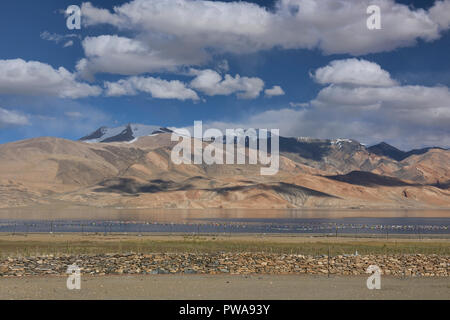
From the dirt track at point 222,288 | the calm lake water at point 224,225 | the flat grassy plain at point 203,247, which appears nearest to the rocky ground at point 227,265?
the dirt track at point 222,288

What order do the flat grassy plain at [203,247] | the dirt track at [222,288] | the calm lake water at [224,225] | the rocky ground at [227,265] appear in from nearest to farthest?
the dirt track at [222,288]
the rocky ground at [227,265]
the flat grassy plain at [203,247]
the calm lake water at [224,225]

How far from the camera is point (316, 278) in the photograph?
3259 centimetres

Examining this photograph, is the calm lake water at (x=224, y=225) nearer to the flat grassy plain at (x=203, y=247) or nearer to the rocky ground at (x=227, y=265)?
the flat grassy plain at (x=203, y=247)

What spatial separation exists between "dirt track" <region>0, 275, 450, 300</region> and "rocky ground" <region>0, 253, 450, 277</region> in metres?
2.03

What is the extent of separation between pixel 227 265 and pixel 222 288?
28.4 feet

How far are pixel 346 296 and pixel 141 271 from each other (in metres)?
14.0

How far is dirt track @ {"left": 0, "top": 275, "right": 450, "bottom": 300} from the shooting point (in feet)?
85.4

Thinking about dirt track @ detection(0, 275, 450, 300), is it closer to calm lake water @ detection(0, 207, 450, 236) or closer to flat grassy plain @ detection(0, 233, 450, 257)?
flat grassy plain @ detection(0, 233, 450, 257)

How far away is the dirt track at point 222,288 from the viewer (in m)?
26.0

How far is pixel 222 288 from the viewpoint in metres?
28.6

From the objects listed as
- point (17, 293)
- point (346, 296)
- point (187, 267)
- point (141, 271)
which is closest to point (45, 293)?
point (17, 293)

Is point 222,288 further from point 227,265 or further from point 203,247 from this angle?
point 203,247

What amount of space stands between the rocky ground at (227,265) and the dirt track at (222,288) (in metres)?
2.03
